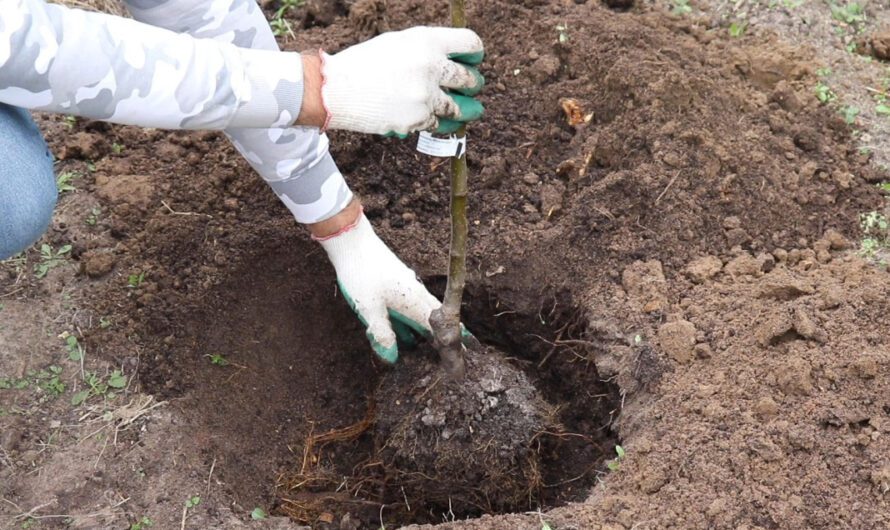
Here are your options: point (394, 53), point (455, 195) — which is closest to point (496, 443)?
point (455, 195)

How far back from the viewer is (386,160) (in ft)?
8.32

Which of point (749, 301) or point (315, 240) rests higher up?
point (749, 301)

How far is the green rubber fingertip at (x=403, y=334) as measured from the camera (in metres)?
2.31

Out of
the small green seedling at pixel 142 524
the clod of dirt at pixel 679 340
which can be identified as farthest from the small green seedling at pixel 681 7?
the small green seedling at pixel 142 524

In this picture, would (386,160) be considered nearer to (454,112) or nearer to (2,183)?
(454,112)

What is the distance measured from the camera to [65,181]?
8.20ft

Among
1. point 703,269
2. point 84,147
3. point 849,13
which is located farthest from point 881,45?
point 84,147

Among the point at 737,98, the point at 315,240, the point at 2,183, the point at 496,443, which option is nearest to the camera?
the point at 2,183

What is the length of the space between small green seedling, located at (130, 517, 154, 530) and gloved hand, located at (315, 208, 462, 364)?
2.16ft

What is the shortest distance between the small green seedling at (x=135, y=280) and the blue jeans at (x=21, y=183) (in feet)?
1.33

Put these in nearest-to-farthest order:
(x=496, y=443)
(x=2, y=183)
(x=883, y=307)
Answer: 1. (x=2, y=183)
2. (x=883, y=307)
3. (x=496, y=443)

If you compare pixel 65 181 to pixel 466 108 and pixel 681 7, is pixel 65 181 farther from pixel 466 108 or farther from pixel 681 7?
pixel 681 7

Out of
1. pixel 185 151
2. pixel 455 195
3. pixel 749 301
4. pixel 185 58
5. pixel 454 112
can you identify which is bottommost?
pixel 185 151

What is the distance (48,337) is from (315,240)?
0.67m
